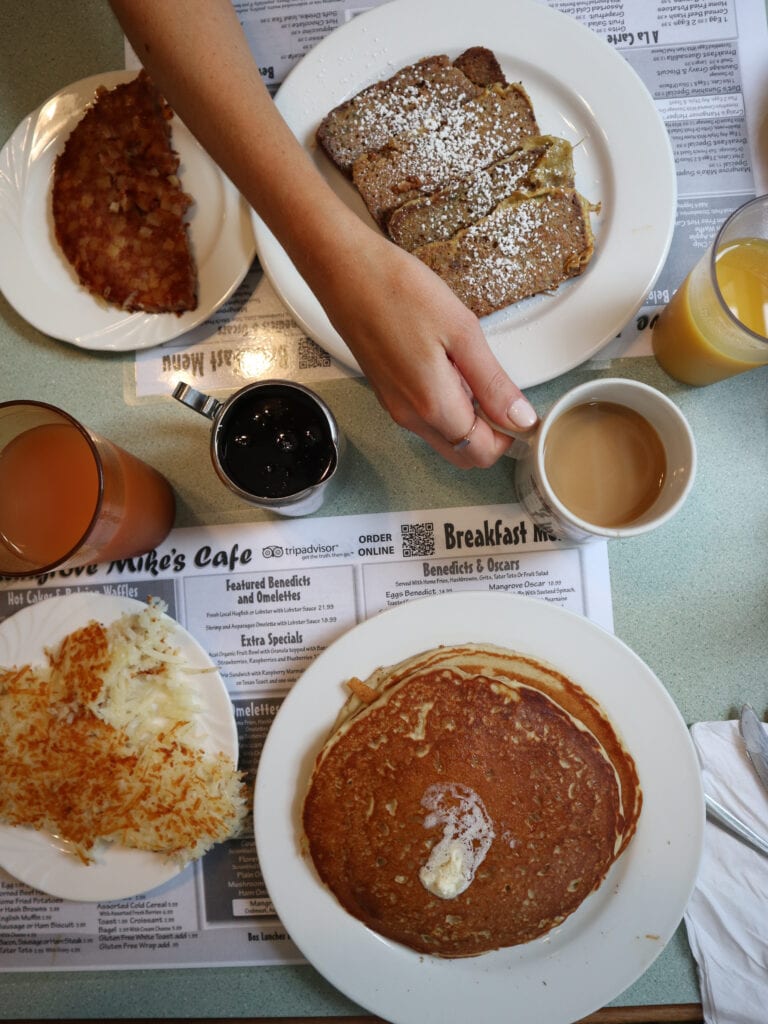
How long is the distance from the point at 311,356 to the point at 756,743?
3.38ft

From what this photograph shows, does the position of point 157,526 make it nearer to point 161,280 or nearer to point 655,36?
point 161,280

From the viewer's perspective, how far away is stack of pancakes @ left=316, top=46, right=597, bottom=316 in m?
1.13

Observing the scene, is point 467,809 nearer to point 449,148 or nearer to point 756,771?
point 756,771

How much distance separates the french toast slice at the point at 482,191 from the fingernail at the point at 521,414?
40 cm

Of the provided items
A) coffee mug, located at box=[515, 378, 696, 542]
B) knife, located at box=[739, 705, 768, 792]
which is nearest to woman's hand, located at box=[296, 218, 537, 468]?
coffee mug, located at box=[515, 378, 696, 542]

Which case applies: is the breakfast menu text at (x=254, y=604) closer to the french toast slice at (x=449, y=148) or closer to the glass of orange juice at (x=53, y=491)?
the glass of orange juice at (x=53, y=491)

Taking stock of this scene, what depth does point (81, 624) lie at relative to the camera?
1162 millimetres

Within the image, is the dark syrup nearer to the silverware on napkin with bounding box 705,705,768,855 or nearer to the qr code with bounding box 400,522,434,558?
the qr code with bounding box 400,522,434,558

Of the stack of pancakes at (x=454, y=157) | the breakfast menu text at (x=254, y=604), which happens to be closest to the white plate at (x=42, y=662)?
the breakfast menu text at (x=254, y=604)

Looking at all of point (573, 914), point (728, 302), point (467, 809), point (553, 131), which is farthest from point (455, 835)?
point (553, 131)

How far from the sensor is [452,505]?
1.22 metres

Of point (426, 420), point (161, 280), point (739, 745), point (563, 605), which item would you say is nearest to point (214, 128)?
point (161, 280)

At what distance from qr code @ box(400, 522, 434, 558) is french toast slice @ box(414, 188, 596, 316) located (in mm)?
382

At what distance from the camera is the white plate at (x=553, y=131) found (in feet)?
3.65
